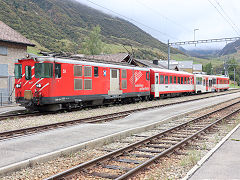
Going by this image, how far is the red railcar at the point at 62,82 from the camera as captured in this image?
1487cm

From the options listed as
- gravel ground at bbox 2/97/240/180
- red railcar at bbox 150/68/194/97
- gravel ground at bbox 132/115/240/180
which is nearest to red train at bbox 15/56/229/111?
red railcar at bbox 150/68/194/97

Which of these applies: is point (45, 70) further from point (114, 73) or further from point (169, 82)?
point (169, 82)

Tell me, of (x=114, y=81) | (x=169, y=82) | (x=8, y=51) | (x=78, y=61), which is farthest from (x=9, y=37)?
(x=169, y=82)

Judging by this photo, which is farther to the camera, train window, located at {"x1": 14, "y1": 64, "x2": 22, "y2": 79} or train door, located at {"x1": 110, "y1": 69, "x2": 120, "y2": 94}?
train door, located at {"x1": 110, "y1": 69, "x2": 120, "y2": 94}

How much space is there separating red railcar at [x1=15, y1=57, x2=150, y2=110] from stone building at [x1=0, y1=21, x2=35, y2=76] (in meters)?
11.8

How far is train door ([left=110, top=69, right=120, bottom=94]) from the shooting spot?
65.8ft

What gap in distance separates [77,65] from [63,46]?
3839 inches

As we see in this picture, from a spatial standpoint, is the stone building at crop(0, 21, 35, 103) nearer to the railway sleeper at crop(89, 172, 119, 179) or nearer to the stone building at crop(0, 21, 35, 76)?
the stone building at crop(0, 21, 35, 76)

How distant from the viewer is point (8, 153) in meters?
6.73

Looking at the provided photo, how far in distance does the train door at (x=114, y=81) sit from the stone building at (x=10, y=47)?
41.3ft

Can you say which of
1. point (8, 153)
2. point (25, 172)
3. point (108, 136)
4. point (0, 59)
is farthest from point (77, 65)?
point (0, 59)

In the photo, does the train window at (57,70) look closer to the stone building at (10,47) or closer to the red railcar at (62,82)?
the red railcar at (62,82)

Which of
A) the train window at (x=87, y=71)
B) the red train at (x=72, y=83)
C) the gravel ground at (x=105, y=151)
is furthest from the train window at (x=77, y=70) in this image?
the gravel ground at (x=105, y=151)

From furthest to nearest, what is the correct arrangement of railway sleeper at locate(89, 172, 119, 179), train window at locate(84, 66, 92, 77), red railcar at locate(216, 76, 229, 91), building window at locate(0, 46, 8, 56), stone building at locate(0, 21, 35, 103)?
red railcar at locate(216, 76, 229, 91) < building window at locate(0, 46, 8, 56) < stone building at locate(0, 21, 35, 103) < train window at locate(84, 66, 92, 77) < railway sleeper at locate(89, 172, 119, 179)
